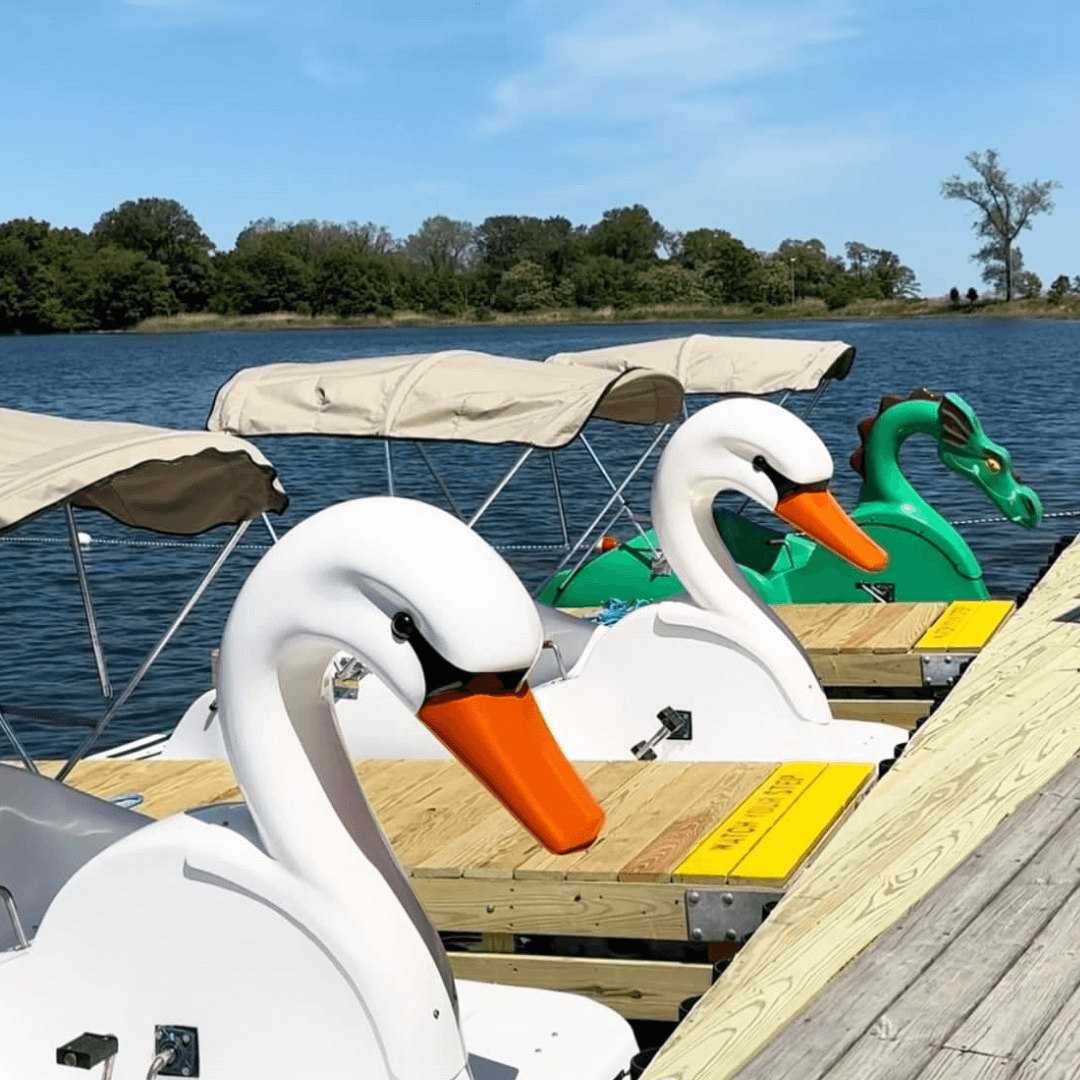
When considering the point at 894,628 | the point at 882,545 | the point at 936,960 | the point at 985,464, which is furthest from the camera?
the point at 985,464

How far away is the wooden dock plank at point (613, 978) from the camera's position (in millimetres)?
5227

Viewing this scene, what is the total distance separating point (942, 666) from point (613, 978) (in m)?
3.81

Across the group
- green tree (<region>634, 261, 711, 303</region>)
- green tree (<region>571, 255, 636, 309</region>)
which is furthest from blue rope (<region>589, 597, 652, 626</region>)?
green tree (<region>634, 261, 711, 303</region>)

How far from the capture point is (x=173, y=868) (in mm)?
3955

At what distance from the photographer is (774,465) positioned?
7.18m

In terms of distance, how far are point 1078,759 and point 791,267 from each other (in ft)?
408

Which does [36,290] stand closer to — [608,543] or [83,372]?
[83,372]

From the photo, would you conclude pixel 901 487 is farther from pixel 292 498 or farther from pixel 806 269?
pixel 806 269

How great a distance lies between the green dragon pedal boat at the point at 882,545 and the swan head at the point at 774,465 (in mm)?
2893

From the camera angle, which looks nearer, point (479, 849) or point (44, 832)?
point (44, 832)

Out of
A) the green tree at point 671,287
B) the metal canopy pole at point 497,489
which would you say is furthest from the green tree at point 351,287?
the metal canopy pole at point 497,489

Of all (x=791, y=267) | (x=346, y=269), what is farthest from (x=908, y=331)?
(x=346, y=269)

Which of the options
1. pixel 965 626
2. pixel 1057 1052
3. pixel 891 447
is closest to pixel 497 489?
pixel 965 626

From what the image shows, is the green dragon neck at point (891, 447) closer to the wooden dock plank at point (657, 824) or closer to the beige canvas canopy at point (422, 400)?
the beige canvas canopy at point (422, 400)
